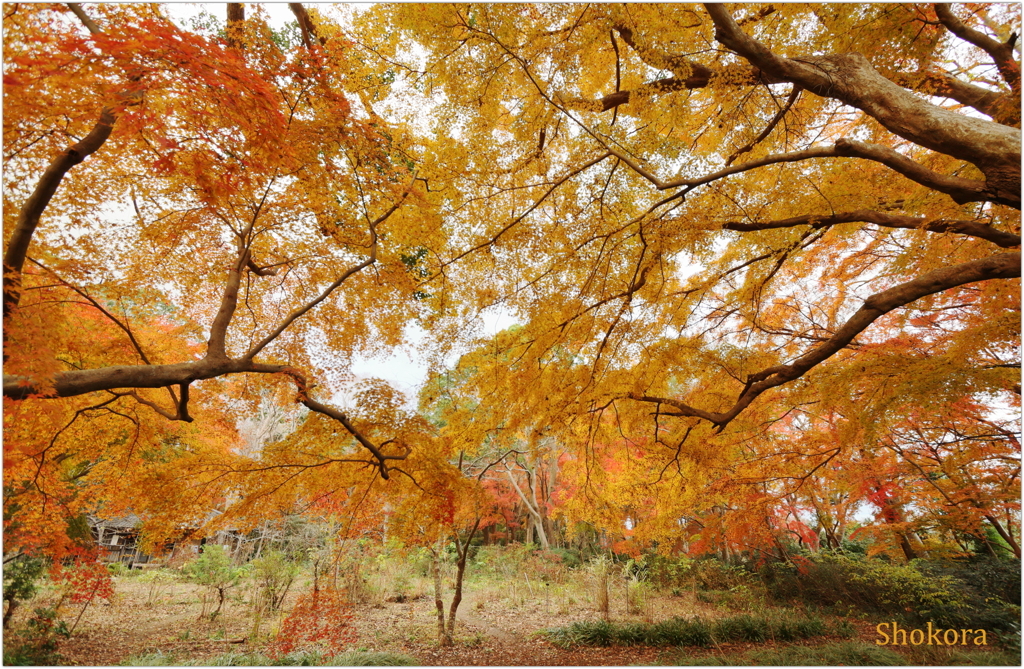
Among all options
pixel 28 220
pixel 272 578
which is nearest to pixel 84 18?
pixel 28 220

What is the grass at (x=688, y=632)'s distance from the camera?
255 inches

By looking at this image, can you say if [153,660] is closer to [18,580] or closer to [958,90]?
[18,580]

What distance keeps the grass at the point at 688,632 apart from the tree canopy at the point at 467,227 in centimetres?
299

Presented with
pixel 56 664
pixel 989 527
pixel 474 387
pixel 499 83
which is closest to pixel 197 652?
pixel 56 664

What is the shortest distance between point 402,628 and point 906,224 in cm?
866

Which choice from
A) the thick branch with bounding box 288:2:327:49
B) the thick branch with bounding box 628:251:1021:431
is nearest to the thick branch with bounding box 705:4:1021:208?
the thick branch with bounding box 628:251:1021:431

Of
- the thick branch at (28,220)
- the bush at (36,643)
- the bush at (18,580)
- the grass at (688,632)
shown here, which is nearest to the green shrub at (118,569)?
the bush at (36,643)

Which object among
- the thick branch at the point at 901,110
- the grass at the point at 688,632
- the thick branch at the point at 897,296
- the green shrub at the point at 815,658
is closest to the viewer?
the thick branch at the point at 901,110

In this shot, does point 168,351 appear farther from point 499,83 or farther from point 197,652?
point 499,83

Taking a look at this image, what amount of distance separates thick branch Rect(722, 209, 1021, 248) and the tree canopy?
26 mm

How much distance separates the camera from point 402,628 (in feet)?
23.8

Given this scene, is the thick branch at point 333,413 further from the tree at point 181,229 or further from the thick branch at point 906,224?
the thick branch at point 906,224

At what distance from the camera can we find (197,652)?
18.7 ft

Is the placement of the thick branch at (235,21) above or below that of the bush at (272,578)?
above
